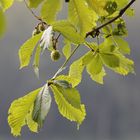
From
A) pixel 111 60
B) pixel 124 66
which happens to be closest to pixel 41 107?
pixel 111 60

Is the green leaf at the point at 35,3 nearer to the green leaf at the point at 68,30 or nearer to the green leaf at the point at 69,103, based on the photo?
the green leaf at the point at 68,30

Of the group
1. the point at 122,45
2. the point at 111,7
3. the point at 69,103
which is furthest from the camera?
the point at 122,45

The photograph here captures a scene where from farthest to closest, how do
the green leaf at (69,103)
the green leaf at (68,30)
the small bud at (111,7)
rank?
the small bud at (111,7) → the green leaf at (69,103) → the green leaf at (68,30)

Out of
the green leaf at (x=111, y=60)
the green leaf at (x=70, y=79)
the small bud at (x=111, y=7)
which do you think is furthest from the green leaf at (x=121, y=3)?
the green leaf at (x=70, y=79)

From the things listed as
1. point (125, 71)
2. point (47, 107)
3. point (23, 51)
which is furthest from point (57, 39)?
point (125, 71)

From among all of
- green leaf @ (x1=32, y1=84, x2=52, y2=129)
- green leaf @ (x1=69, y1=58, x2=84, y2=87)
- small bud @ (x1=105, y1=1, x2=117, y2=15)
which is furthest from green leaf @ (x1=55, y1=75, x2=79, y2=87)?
small bud @ (x1=105, y1=1, x2=117, y2=15)

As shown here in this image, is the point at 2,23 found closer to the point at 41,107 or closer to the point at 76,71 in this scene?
the point at 41,107

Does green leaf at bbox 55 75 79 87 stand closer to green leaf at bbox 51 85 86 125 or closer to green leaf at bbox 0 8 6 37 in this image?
green leaf at bbox 51 85 86 125

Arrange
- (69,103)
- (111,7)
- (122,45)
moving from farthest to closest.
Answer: (122,45)
(111,7)
(69,103)
